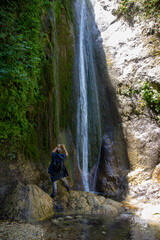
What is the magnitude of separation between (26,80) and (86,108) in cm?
579

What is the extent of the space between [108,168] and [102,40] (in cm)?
896

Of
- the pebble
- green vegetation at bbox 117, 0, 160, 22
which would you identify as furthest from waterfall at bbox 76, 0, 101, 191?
the pebble

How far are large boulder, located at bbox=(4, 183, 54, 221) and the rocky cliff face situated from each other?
5.70 metres

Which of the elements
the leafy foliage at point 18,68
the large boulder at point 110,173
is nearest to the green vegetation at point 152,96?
the large boulder at point 110,173

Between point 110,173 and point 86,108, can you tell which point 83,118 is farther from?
point 110,173

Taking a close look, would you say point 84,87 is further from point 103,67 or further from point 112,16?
point 112,16

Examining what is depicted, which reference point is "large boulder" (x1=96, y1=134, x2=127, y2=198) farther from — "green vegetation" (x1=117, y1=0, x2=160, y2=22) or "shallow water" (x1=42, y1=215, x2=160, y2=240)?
"green vegetation" (x1=117, y1=0, x2=160, y2=22)

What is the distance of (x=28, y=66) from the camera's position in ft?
18.9

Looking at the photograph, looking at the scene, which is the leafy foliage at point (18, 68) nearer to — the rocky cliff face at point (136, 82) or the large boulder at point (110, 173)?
the large boulder at point (110, 173)

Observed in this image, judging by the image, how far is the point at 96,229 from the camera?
3.96m

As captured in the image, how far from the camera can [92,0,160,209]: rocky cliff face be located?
949cm

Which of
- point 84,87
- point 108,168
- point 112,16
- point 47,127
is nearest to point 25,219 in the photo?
point 47,127

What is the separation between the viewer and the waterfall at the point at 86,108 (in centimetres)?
962

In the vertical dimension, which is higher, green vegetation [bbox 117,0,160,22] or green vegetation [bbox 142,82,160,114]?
green vegetation [bbox 117,0,160,22]
